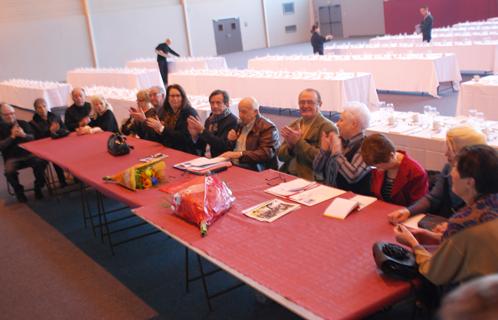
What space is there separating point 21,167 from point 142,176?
3085 millimetres

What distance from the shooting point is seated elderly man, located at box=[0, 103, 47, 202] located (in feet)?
20.5

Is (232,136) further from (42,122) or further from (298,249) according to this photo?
(42,122)

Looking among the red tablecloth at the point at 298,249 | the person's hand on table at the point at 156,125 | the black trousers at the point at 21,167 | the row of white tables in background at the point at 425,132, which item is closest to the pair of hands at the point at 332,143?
the red tablecloth at the point at 298,249

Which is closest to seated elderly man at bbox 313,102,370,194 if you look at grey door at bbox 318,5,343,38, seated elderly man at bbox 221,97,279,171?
seated elderly man at bbox 221,97,279,171

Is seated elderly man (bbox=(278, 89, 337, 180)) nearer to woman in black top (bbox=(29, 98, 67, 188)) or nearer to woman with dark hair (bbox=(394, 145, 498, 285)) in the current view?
woman with dark hair (bbox=(394, 145, 498, 285))

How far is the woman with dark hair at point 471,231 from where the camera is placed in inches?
79.5

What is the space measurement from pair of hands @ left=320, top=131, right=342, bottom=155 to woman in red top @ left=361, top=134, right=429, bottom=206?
47 centimetres

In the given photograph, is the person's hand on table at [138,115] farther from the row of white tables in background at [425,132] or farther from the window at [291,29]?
the window at [291,29]

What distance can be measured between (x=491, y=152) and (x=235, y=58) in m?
20.2

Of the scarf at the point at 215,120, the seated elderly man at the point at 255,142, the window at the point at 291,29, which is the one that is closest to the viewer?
the seated elderly man at the point at 255,142

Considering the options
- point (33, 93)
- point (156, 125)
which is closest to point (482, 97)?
point (156, 125)

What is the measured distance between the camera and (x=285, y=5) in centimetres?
2528

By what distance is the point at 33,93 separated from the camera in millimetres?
13016

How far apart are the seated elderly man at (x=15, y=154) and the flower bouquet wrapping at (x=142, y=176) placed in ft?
9.28
